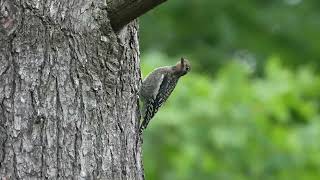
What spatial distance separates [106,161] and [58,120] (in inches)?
11.2

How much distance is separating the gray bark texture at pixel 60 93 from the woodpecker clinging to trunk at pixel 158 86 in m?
1.46

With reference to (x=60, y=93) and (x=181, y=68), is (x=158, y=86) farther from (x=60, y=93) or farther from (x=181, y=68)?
(x=60, y=93)

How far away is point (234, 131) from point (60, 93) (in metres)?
5.22

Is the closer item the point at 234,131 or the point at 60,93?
the point at 60,93

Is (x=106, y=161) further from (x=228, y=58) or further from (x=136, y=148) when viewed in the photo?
(x=228, y=58)

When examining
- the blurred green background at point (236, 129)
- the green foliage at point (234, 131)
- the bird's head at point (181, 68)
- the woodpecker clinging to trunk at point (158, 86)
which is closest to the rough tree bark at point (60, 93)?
the woodpecker clinging to trunk at point (158, 86)

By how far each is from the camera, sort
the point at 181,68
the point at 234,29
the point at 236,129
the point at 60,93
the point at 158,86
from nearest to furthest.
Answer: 1. the point at 60,93
2. the point at 158,86
3. the point at 181,68
4. the point at 236,129
5. the point at 234,29

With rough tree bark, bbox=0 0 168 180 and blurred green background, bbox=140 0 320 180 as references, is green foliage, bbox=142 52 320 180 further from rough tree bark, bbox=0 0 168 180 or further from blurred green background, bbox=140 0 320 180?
rough tree bark, bbox=0 0 168 180

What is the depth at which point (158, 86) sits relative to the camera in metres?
7.29

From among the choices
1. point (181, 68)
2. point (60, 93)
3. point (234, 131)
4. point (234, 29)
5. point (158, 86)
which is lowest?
point (60, 93)

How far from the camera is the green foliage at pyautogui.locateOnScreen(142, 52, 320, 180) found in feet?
32.1

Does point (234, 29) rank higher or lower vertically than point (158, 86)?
higher

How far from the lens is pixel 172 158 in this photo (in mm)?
10125

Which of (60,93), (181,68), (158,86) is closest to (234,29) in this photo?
(181,68)
